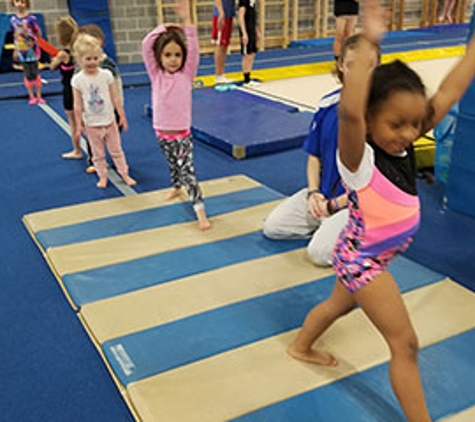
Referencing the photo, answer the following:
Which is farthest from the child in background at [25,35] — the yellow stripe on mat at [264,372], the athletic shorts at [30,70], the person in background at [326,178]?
the yellow stripe on mat at [264,372]

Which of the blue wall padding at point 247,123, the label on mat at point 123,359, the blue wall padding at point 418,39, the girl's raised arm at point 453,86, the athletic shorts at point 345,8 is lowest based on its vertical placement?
the label on mat at point 123,359

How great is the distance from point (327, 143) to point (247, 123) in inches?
104

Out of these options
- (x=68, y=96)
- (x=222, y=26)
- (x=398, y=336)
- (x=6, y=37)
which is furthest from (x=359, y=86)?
(x=6, y=37)

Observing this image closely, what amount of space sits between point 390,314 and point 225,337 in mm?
891

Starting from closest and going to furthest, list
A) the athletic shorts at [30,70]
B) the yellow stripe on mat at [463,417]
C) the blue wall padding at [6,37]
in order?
1. the yellow stripe on mat at [463,417]
2. the athletic shorts at [30,70]
3. the blue wall padding at [6,37]

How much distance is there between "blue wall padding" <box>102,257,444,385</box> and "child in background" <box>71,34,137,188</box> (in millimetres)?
2054

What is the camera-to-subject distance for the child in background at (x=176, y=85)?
321 centimetres

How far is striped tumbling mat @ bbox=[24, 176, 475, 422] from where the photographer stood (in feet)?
6.53

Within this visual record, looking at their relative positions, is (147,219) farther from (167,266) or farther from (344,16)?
(344,16)

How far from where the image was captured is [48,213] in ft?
12.2

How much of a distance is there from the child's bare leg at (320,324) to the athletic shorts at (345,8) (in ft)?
21.1

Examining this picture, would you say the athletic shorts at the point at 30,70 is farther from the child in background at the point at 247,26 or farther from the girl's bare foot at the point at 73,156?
the child in background at the point at 247,26

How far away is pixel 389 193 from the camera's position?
5.32ft

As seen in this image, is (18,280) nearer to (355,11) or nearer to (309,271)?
(309,271)
